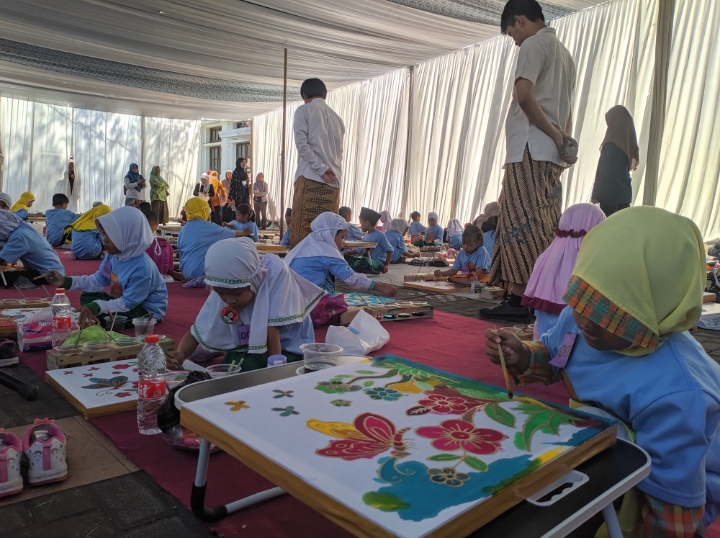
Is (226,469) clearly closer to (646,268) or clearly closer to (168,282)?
(646,268)

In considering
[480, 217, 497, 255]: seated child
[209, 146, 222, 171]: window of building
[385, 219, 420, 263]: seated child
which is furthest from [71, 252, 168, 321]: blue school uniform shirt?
[209, 146, 222, 171]: window of building

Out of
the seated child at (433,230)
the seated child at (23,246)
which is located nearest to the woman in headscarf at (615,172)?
the seated child at (23,246)

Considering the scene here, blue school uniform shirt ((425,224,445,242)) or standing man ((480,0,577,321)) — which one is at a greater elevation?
standing man ((480,0,577,321))

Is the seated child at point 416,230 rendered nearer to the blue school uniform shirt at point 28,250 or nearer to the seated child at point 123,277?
the blue school uniform shirt at point 28,250

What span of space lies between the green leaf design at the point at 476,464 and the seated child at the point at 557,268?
6.47ft

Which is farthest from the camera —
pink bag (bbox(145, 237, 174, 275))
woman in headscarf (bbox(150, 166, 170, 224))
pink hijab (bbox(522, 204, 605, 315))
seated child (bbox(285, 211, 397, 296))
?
woman in headscarf (bbox(150, 166, 170, 224))

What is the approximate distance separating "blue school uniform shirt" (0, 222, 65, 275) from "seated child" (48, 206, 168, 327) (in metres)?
1.55

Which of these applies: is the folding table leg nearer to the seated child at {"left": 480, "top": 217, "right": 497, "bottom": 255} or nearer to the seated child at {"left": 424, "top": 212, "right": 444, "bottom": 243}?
Answer: the seated child at {"left": 480, "top": 217, "right": 497, "bottom": 255}

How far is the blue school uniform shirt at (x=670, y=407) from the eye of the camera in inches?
38.2

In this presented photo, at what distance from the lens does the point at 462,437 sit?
87 cm

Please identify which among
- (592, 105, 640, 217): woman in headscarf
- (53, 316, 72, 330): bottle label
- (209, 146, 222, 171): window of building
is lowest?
(53, 316, 72, 330): bottle label

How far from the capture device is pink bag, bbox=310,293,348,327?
373 cm

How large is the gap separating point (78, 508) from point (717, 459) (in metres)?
1.45

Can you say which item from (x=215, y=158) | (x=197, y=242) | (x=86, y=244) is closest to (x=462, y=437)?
(x=197, y=242)
